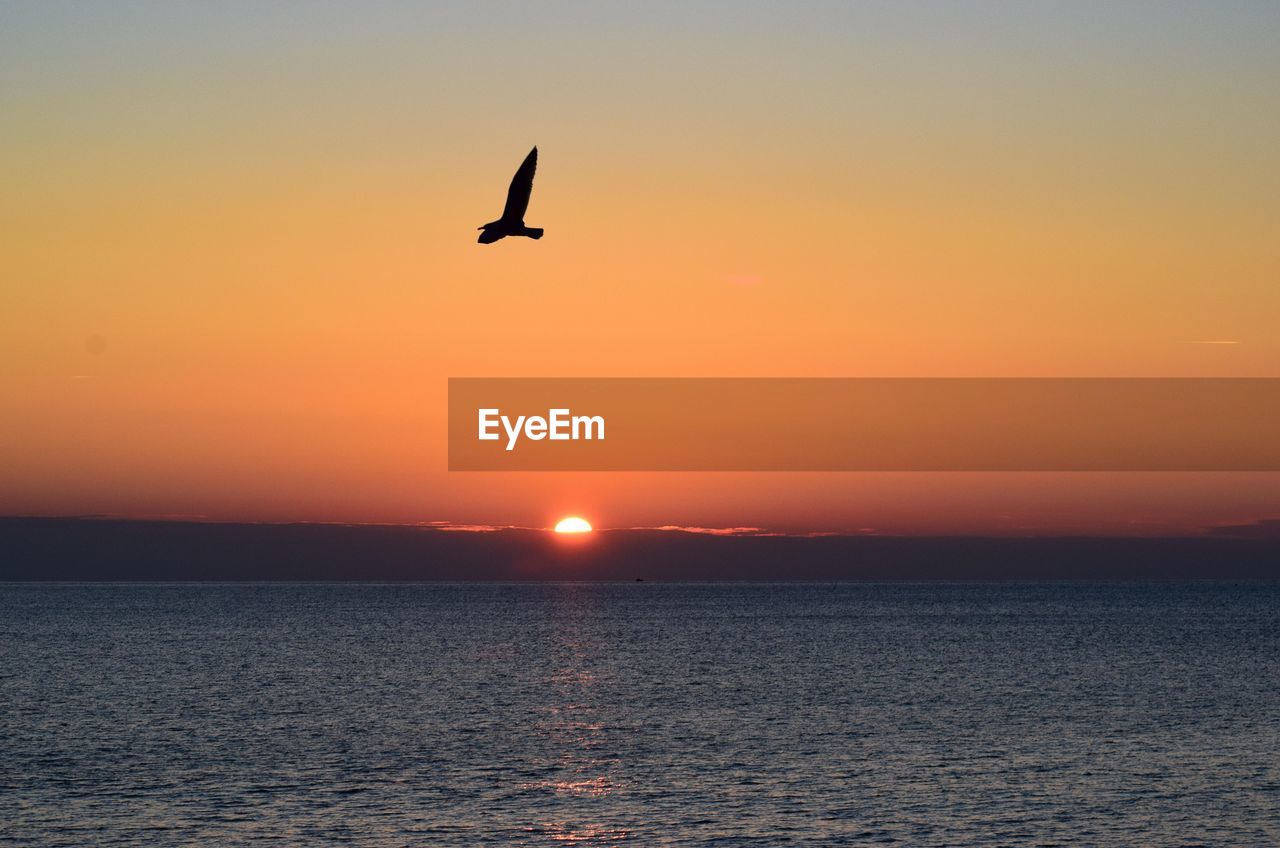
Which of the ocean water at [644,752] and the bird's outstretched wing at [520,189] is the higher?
the bird's outstretched wing at [520,189]

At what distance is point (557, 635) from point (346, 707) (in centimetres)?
10226

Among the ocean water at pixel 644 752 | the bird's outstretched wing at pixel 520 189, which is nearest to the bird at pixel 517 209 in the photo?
the bird's outstretched wing at pixel 520 189

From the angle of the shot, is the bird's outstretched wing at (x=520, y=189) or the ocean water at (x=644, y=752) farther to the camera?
the ocean water at (x=644, y=752)

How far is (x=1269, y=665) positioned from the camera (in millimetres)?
130375

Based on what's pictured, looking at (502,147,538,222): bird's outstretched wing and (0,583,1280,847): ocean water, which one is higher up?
(502,147,538,222): bird's outstretched wing

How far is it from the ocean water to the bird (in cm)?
2325

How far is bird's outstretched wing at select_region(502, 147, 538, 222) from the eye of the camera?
37.3 meters

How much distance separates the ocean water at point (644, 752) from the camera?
5175 centimetres

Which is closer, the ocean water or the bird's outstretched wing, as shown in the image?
the bird's outstretched wing

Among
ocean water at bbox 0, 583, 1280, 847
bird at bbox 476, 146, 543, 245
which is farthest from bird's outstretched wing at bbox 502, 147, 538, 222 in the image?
ocean water at bbox 0, 583, 1280, 847

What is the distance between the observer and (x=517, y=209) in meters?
37.6

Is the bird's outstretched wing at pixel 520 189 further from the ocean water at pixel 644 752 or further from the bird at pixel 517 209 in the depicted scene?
the ocean water at pixel 644 752

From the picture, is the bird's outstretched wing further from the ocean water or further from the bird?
the ocean water

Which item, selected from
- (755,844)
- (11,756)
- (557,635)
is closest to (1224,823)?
(755,844)
